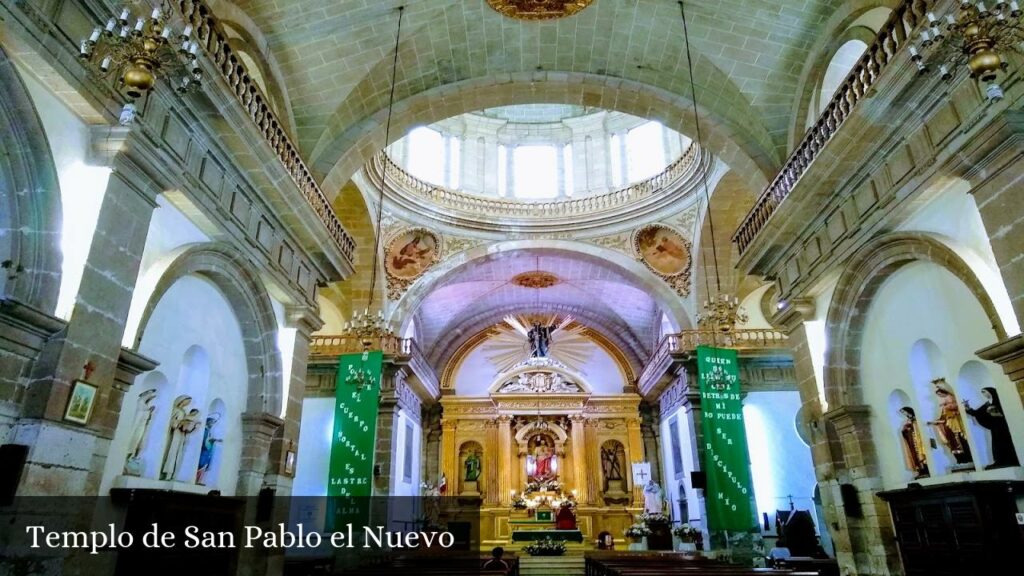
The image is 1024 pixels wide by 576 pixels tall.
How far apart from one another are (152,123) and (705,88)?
7.91 m

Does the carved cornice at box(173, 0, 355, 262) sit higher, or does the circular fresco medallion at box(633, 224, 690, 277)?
the circular fresco medallion at box(633, 224, 690, 277)

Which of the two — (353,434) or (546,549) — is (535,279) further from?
(353,434)

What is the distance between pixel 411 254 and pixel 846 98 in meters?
11.3

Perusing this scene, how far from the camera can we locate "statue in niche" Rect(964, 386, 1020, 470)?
5613 mm

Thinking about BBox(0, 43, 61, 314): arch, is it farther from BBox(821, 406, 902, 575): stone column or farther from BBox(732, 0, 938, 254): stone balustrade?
BBox(821, 406, 902, 575): stone column

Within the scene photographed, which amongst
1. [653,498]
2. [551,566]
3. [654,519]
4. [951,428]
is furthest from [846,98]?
[653,498]

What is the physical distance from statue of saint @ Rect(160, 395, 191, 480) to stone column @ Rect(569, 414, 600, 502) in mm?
15133

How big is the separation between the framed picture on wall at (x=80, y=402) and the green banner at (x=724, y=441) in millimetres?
8853

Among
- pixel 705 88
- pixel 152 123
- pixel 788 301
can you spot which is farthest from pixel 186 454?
pixel 705 88

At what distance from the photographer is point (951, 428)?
6.44 metres

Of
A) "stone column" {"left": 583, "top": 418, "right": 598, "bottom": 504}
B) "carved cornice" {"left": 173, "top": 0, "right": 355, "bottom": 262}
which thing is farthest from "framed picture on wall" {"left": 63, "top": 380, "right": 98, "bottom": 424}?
"stone column" {"left": 583, "top": 418, "right": 598, "bottom": 504}

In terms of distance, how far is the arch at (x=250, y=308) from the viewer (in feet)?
22.4

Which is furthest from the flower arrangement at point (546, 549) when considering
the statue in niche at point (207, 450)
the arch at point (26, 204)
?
the arch at point (26, 204)

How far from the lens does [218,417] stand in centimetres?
753
